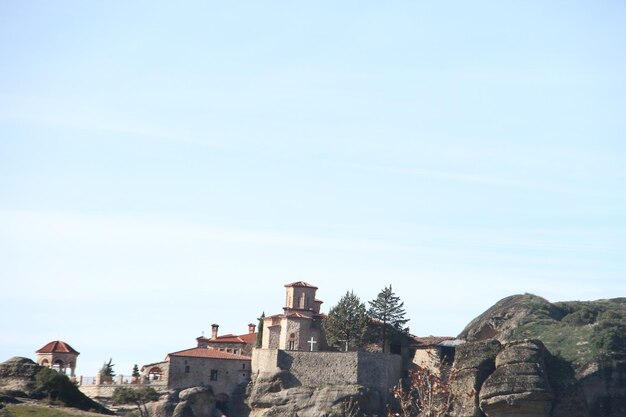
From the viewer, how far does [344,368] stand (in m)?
109

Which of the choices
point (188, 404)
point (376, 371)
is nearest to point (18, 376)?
point (188, 404)

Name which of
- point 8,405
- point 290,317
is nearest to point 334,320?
point 290,317

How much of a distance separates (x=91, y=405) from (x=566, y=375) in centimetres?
4307

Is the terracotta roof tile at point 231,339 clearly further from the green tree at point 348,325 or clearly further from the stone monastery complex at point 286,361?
the green tree at point 348,325

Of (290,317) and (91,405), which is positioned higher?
(290,317)

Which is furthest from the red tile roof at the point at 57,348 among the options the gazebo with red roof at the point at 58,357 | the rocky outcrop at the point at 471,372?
the rocky outcrop at the point at 471,372

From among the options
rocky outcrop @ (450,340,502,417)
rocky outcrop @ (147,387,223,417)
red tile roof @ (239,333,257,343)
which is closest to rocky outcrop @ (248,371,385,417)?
rocky outcrop @ (147,387,223,417)

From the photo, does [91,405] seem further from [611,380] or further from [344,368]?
[611,380]

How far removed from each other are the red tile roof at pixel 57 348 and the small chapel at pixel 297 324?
19.9 meters

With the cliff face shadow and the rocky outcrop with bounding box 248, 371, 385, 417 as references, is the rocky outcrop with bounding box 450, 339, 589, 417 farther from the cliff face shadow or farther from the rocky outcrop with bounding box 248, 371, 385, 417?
the rocky outcrop with bounding box 248, 371, 385, 417

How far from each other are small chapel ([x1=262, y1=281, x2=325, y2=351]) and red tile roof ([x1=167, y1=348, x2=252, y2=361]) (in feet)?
10.4

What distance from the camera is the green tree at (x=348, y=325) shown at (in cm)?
11181

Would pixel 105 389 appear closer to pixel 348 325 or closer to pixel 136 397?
pixel 136 397

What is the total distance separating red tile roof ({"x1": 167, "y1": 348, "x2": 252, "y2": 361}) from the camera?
113 meters
